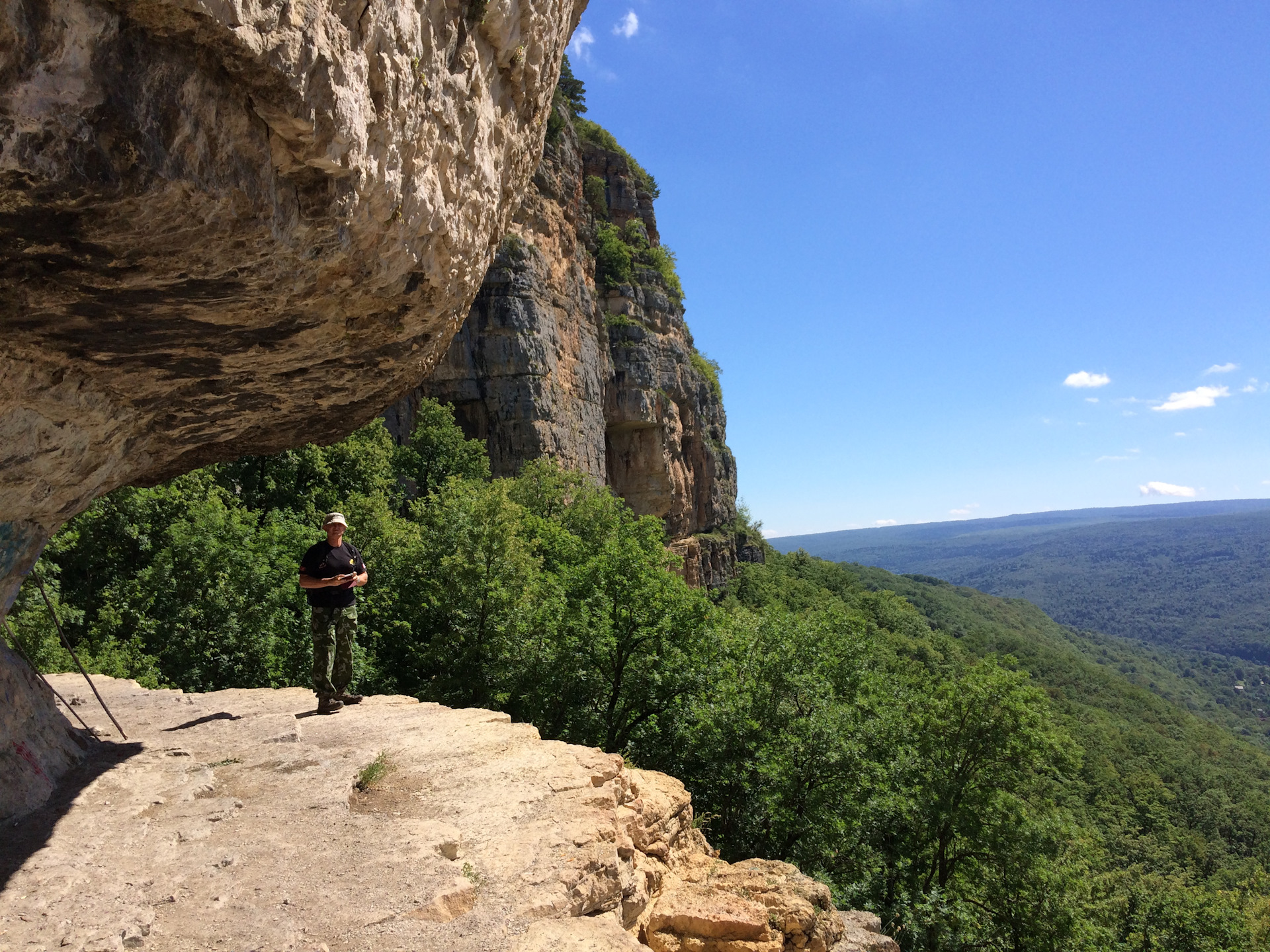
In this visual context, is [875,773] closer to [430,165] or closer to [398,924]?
[398,924]

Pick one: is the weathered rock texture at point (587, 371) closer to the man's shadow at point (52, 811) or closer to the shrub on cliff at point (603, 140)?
the shrub on cliff at point (603, 140)

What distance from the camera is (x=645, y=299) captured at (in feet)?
143

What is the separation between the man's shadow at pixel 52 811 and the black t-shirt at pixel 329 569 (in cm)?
208

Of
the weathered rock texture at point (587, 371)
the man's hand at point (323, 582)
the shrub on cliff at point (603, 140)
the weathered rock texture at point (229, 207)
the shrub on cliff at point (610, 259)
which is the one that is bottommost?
the man's hand at point (323, 582)

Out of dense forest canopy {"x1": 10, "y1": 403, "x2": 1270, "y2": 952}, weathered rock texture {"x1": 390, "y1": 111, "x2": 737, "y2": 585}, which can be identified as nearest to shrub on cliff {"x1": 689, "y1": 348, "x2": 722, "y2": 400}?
weathered rock texture {"x1": 390, "y1": 111, "x2": 737, "y2": 585}

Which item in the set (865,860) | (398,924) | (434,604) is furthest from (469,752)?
(865,860)

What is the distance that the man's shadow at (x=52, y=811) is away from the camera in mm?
4449

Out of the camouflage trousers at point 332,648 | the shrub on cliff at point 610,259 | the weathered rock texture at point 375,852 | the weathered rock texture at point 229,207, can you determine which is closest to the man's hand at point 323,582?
the camouflage trousers at point 332,648

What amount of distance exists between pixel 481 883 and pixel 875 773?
1123cm

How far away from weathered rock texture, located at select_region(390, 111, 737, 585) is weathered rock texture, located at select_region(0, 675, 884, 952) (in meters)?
24.8

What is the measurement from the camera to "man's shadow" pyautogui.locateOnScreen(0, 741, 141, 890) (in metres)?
4.45

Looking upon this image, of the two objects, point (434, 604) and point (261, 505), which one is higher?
point (261, 505)

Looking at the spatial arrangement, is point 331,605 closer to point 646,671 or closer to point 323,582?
point 323,582

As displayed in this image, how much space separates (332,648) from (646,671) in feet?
26.2
